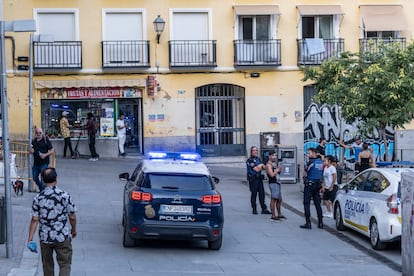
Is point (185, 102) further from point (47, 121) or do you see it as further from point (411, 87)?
point (411, 87)

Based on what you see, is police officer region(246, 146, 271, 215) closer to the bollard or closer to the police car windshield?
the police car windshield

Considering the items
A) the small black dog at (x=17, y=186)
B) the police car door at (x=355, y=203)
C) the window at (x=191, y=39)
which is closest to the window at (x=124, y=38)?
the window at (x=191, y=39)

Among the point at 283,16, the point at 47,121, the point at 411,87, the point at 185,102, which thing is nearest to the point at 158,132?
the point at 185,102

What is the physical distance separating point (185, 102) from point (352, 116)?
10833 millimetres

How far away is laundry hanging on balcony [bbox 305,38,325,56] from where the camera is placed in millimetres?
30719

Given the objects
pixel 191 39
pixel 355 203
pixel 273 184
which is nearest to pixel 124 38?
pixel 191 39

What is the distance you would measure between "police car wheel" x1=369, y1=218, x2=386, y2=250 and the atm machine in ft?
36.9

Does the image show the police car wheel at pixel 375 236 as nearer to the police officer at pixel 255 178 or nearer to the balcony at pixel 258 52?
the police officer at pixel 255 178

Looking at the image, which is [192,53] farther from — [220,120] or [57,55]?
[57,55]

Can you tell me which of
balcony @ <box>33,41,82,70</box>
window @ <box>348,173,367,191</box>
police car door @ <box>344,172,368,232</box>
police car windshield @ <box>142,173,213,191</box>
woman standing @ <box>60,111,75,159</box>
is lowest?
police car door @ <box>344,172,368,232</box>

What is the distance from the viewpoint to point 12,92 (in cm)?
2973

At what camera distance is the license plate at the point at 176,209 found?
1321 centimetres

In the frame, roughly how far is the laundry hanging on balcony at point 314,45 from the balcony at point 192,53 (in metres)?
3.81

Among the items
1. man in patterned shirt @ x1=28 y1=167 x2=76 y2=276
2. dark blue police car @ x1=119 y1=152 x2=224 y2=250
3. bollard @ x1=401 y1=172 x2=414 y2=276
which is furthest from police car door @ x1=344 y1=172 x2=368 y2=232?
man in patterned shirt @ x1=28 y1=167 x2=76 y2=276
